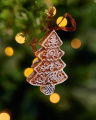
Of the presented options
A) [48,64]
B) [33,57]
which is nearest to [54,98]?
[33,57]

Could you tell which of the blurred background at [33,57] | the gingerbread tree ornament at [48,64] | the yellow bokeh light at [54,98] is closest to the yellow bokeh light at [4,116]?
the blurred background at [33,57]

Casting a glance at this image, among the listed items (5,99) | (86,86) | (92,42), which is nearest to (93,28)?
(92,42)

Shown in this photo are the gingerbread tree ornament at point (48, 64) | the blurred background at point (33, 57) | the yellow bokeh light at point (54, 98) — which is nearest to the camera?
the gingerbread tree ornament at point (48, 64)

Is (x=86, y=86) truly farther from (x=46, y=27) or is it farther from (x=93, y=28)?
(x=46, y=27)

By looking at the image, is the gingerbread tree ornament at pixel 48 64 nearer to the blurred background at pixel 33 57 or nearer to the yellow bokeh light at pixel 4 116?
the blurred background at pixel 33 57

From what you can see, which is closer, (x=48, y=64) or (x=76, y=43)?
(x=48, y=64)

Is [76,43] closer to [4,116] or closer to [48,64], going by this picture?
[4,116]
